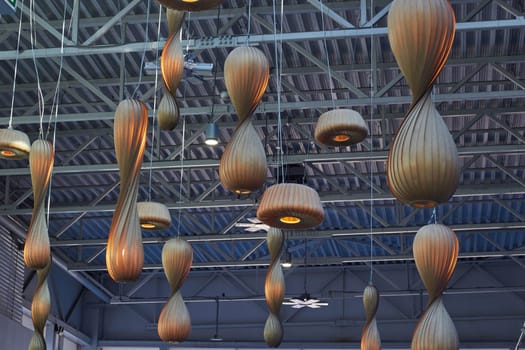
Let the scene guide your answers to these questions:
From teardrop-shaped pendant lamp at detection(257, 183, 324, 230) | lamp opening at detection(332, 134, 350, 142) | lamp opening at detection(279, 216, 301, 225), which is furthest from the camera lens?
lamp opening at detection(332, 134, 350, 142)

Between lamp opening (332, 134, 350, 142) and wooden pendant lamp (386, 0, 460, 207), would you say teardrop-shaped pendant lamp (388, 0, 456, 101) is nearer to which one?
wooden pendant lamp (386, 0, 460, 207)

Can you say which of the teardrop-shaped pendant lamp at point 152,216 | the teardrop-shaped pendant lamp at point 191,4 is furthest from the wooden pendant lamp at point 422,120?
the teardrop-shaped pendant lamp at point 152,216

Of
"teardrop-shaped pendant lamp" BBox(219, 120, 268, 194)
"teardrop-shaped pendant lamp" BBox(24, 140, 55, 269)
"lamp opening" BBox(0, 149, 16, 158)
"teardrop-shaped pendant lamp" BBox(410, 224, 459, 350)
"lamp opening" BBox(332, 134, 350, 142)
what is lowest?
"teardrop-shaped pendant lamp" BBox(410, 224, 459, 350)

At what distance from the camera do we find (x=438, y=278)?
7277mm

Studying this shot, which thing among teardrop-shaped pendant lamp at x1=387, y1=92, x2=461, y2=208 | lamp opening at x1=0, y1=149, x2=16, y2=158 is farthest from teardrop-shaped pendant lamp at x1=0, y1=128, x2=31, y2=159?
teardrop-shaped pendant lamp at x1=387, y1=92, x2=461, y2=208

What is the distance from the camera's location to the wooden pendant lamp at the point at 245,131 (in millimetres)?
6758

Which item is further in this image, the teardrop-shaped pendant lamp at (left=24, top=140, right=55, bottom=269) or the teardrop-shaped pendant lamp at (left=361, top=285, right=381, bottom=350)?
the teardrop-shaped pendant lamp at (left=361, top=285, right=381, bottom=350)

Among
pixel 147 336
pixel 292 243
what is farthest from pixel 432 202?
pixel 147 336

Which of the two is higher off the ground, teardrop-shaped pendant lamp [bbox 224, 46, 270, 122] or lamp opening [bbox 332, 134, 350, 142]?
lamp opening [bbox 332, 134, 350, 142]

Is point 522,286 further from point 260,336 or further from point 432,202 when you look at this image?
point 432,202

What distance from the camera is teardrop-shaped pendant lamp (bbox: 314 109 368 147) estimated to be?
972 cm

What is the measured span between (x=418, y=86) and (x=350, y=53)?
863cm

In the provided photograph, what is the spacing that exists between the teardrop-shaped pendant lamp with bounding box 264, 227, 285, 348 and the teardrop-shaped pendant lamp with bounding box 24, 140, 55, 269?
2.86 meters

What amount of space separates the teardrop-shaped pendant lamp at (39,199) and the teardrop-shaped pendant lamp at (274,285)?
2855mm
